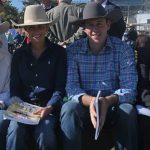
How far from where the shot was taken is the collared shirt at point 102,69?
4.57m

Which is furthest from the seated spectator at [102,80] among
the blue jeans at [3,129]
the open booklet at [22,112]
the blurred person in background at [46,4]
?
the blurred person in background at [46,4]

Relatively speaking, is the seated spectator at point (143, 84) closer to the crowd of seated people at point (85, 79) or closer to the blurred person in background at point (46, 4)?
the crowd of seated people at point (85, 79)

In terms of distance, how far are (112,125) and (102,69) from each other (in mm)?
668

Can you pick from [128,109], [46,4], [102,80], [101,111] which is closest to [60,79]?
[102,80]

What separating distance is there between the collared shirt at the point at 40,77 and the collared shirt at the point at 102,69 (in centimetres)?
10

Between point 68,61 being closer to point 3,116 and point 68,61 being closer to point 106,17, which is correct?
point 106,17

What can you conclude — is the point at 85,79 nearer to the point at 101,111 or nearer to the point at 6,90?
the point at 101,111

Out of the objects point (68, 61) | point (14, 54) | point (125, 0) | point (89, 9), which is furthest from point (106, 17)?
point (125, 0)

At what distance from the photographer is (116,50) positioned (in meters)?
4.65

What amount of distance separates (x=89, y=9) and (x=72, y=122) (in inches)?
50.0

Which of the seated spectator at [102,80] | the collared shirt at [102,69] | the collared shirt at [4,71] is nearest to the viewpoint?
the seated spectator at [102,80]

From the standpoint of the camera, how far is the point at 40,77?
15.2 feet

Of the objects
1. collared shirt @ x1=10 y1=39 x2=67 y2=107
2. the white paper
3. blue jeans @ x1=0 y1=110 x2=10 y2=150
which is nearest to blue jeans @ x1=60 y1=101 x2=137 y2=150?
the white paper

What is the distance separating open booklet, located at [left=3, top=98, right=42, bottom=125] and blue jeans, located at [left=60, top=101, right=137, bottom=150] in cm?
29
